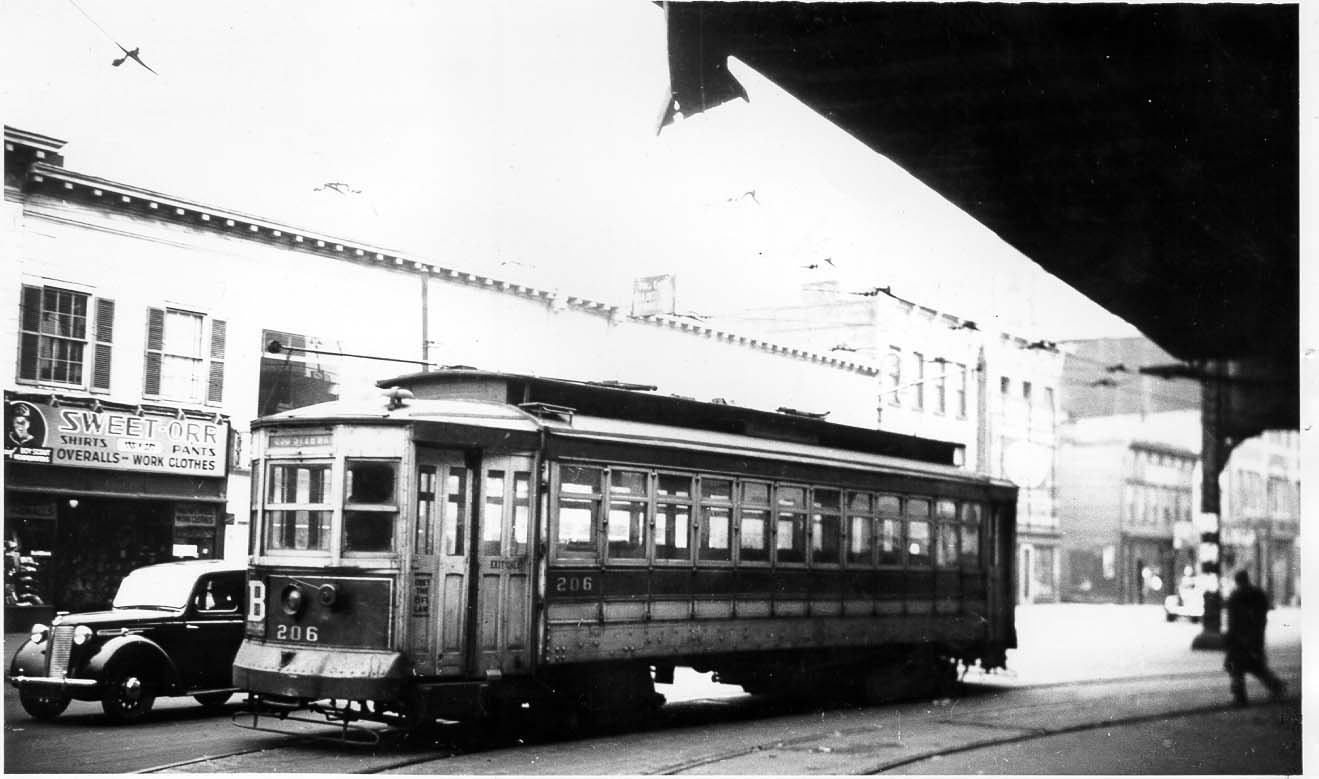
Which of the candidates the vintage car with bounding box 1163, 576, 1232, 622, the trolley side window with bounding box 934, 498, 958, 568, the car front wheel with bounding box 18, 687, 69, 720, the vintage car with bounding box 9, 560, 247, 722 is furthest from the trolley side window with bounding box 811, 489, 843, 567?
the car front wheel with bounding box 18, 687, 69, 720

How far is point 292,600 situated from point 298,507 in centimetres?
68

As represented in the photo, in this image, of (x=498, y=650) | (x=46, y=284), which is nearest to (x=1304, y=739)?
(x=498, y=650)

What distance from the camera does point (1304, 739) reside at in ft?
30.1

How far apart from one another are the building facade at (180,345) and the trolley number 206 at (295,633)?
2211 mm

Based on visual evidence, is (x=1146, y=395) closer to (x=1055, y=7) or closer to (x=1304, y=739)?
(x=1304, y=739)

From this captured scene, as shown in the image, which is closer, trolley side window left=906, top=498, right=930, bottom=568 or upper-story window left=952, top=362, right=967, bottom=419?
trolley side window left=906, top=498, right=930, bottom=568

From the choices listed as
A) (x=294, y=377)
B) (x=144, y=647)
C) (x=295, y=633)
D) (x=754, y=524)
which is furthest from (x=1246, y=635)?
(x=144, y=647)

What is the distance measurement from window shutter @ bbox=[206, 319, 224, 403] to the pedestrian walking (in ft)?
29.4

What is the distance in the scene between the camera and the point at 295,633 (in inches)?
345

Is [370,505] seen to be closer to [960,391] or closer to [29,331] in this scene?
[29,331]

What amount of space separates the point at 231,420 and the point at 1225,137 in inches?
330

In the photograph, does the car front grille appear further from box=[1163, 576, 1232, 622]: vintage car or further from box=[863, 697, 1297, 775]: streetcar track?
box=[1163, 576, 1232, 622]: vintage car

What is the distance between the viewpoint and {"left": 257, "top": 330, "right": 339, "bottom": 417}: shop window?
11258 millimetres

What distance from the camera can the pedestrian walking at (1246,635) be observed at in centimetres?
1021
